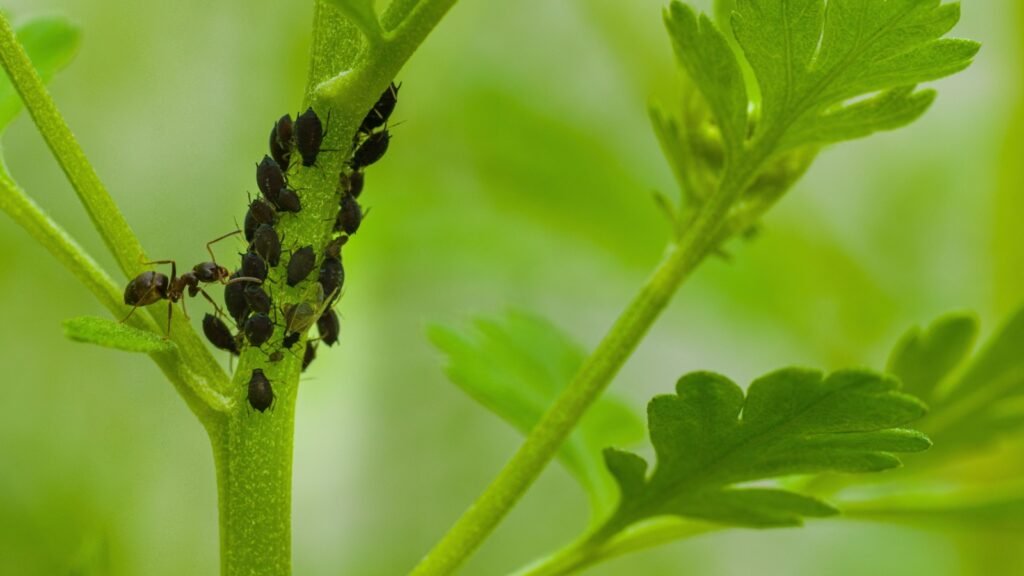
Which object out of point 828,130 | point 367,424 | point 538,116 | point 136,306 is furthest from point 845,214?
point 136,306

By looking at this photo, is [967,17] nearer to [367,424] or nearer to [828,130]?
[367,424]

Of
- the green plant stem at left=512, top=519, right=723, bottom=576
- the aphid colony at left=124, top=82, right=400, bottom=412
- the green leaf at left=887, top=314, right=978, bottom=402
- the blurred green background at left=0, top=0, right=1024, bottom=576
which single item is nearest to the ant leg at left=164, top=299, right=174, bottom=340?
the aphid colony at left=124, top=82, right=400, bottom=412

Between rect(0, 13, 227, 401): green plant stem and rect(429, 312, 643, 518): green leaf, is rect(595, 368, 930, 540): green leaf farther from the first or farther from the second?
rect(0, 13, 227, 401): green plant stem

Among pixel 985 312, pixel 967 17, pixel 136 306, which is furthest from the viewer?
pixel 967 17

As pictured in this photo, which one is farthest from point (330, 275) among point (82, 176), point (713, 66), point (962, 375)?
point (962, 375)

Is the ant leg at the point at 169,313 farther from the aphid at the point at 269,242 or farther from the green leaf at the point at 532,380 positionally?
the green leaf at the point at 532,380

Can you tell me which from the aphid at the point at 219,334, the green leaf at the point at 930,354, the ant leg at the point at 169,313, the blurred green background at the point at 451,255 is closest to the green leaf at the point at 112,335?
the ant leg at the point at 169,313
